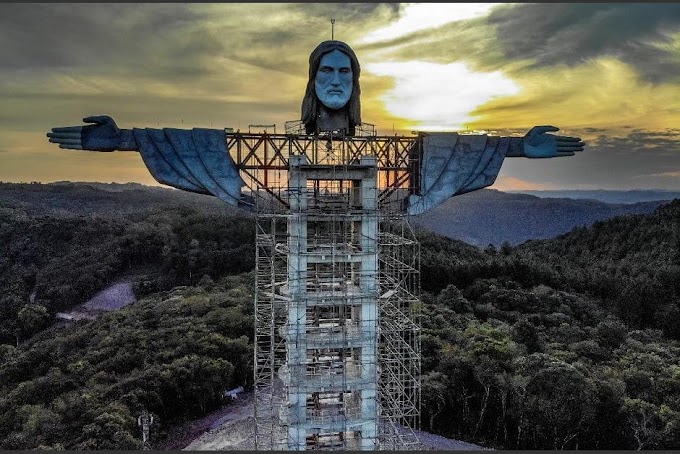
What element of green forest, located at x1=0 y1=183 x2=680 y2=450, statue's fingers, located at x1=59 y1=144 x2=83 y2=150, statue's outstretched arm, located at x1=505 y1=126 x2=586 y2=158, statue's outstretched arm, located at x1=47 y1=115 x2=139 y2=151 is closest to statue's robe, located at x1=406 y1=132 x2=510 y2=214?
statue's outstretched arm, located at x1=505 y1=126 x2=586 y2=158

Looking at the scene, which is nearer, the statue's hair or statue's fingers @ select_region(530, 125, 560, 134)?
the statue's hair

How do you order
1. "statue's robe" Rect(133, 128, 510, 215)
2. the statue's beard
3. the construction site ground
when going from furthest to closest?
the construction site ground < the statue's beard < "statue's robe" Rect(133, 128, 510, 215)

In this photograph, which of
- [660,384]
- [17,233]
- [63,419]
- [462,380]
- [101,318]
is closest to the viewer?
[63,419]

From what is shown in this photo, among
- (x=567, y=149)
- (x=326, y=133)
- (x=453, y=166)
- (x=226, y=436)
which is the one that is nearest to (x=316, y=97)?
(x=326, y=133)

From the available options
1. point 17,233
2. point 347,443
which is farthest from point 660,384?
point 17,233

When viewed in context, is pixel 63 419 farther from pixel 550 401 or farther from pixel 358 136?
pixel 550 401

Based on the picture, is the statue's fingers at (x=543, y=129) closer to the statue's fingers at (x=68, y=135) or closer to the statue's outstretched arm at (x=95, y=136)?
the statue's outstretched arm at (x=95, y=136)

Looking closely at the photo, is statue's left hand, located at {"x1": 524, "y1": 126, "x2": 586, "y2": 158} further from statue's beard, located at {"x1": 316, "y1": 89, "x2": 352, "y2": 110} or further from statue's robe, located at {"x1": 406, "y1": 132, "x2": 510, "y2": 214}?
statue's beard, located at {"x1": 316, "y1": 89, "x2": 352, "y2": 110}
